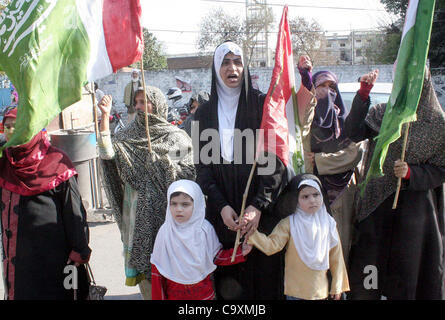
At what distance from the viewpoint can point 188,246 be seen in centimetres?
258

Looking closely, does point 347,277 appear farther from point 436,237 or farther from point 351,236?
point 436,237

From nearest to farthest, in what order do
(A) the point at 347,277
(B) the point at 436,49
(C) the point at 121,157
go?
1. (A) the point at 347,277
2. (C) the point at 121,157
3. (B) the point at 436,49

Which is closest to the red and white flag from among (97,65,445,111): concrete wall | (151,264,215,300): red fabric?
(151,264,215,300): red fabric

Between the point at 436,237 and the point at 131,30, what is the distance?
90.7 inches

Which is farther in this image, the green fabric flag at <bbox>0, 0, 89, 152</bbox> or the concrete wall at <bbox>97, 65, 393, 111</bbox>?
the concrete wall at <bbox>97, 65, 393, 111</bbox>

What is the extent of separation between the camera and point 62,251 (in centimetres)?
258

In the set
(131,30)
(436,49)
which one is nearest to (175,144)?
(131,30)

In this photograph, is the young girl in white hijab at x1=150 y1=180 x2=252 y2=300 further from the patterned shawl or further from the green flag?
the patterned shawl

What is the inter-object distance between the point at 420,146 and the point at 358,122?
1.38 ft

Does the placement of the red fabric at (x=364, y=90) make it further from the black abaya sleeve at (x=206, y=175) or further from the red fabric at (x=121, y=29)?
the red fabric at (x=121, y=29)

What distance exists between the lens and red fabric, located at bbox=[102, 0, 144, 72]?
101 inches

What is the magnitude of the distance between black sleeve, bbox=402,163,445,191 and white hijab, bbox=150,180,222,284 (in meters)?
1.24

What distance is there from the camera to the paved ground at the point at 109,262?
3.70 m
